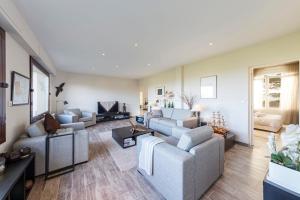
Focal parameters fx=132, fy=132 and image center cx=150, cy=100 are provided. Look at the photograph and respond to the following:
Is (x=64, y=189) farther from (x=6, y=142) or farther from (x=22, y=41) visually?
(x=22, y=41)

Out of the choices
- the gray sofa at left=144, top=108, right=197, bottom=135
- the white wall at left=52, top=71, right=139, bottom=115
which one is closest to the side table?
the gray sofa at left=144, top=108, right=197, bottom=135

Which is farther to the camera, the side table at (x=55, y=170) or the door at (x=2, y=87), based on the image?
the side table at (x=55, y=170)

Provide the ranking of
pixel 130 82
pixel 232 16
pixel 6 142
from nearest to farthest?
pixel 6 142 < pixel 232 16 < pixel 130 82

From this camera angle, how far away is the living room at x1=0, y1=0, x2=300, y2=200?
1.68 meters

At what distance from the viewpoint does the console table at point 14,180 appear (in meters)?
1.33

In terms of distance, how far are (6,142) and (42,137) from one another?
44 cm

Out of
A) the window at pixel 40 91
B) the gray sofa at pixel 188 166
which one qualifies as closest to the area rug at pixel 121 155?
the gray sofa at pixel 188 166

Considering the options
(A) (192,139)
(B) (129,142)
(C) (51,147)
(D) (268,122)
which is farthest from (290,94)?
(C) (51,147)

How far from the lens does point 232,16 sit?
223 cm

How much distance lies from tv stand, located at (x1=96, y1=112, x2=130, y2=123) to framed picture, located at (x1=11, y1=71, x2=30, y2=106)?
4205 mm

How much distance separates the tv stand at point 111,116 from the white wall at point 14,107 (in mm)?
4083

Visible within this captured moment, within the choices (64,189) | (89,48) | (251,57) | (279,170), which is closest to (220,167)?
(279,170)

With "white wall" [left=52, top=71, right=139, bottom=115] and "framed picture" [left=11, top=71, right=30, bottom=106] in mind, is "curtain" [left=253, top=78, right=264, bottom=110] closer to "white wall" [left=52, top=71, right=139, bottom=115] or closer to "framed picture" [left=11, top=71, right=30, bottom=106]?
"white wall" [left=52, top=71, right=139, bottom=115]

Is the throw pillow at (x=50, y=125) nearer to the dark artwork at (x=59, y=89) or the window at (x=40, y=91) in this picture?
the window at (x=40, y=91)
